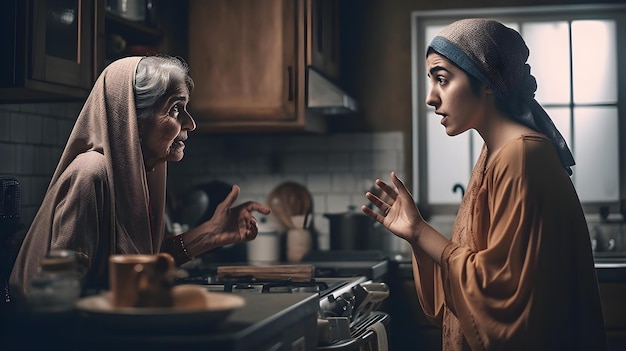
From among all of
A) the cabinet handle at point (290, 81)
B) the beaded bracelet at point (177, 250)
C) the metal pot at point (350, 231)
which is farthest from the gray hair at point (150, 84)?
the metal pot at point (350, 231)

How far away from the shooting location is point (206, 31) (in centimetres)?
447

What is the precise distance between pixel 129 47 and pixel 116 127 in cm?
137

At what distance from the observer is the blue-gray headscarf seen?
247 centimetres

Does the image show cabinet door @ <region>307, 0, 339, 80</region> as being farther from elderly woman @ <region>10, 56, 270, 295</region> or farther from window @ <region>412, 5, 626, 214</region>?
elderly woman @ <region>10, 56, 270, 295</region>

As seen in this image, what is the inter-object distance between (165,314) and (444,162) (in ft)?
12.4

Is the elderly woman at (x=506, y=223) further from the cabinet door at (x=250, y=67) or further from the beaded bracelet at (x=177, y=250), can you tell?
the cabinet door at (x=250, y=67)

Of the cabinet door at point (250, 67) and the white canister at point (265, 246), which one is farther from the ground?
the cabinet door at point (250, 67)

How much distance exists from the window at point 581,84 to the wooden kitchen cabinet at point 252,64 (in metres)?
1.03

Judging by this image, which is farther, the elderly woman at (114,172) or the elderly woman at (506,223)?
the elderly woman at (114,172)

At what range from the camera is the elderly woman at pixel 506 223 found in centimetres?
232

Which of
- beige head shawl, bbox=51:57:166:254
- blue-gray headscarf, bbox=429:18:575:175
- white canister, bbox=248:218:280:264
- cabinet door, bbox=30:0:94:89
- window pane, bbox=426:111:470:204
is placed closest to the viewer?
blue-gray headscarf, bbox=429:18:575:175

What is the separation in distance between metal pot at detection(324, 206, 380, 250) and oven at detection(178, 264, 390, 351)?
2.99 feet

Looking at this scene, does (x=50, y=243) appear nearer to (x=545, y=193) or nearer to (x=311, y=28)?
(x=545, y=193)

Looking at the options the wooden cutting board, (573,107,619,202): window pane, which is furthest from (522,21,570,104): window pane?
the wooden cutting board
